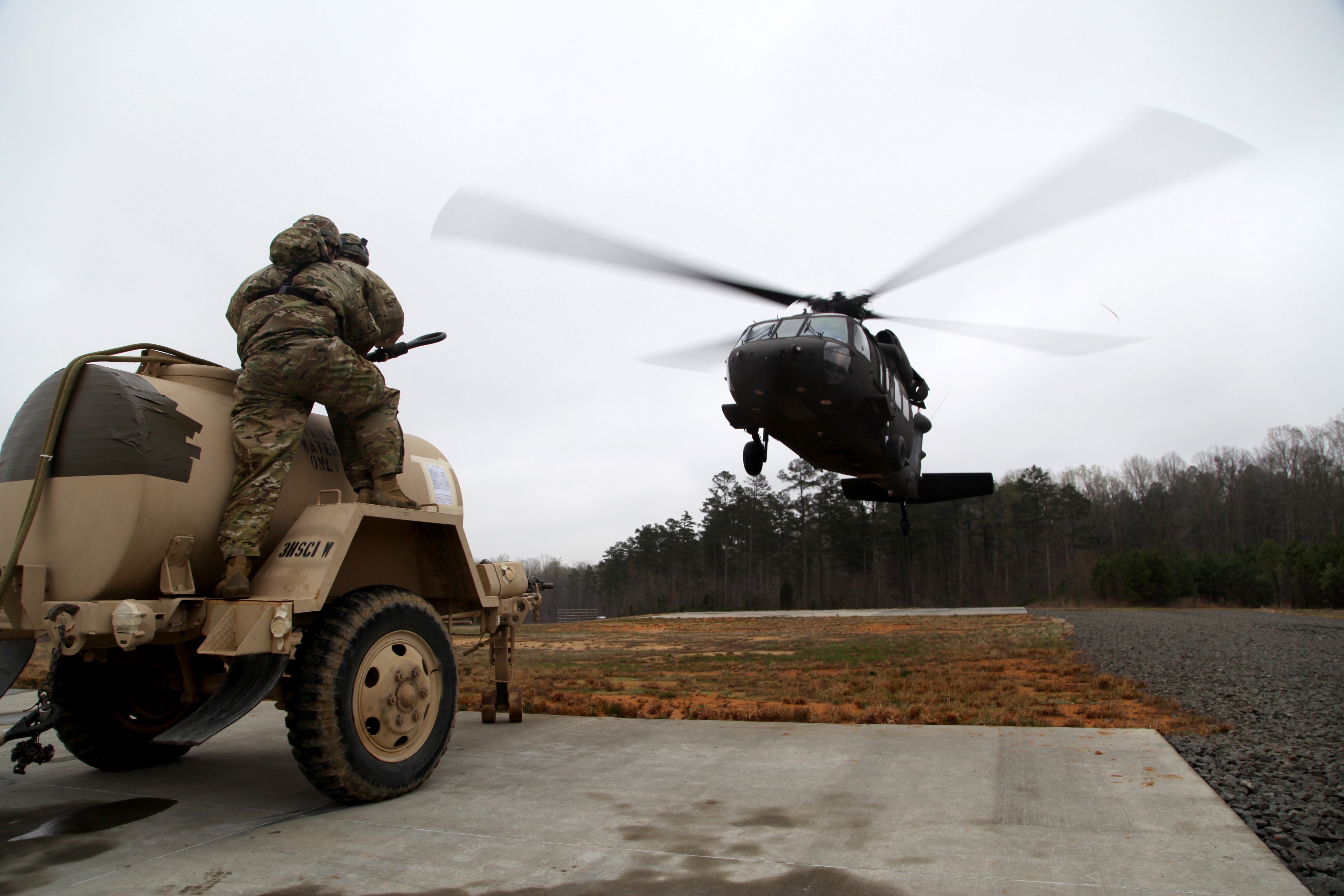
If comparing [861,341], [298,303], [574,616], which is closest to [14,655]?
[298,303]

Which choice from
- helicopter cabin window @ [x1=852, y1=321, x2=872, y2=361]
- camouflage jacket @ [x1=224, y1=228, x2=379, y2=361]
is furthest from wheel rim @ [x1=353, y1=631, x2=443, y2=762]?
helicopter cabin window @ [x1=852, y1=321, x2=872, y2=361]

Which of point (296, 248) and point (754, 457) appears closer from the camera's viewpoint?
point (296, 248)

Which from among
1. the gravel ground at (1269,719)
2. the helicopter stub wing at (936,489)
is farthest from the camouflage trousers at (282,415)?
the helicopter stub wing at (936,489)

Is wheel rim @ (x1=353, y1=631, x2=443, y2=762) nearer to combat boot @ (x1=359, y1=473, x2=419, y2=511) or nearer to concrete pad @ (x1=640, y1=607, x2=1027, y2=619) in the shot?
combat boot @ (x1=359, y1=473, x2=419, y2=511)

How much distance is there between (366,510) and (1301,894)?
4.44 meters

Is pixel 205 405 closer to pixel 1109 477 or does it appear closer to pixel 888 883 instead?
pixel 888 883

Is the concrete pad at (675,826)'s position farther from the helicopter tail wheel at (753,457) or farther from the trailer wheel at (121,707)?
the helicopter tail wheel at (753,457)

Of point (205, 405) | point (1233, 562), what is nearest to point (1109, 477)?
point (1233, 562)

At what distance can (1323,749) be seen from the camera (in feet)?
17.2

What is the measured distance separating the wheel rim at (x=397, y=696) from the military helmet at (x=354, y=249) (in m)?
2.50

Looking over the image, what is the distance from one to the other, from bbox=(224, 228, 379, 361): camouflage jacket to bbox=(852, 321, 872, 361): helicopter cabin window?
20.5ft

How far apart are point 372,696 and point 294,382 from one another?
1782 mm

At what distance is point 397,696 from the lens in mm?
4297

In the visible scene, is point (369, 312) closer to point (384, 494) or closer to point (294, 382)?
point (294, 382)
